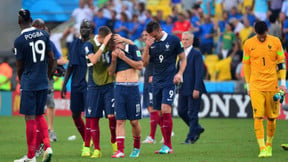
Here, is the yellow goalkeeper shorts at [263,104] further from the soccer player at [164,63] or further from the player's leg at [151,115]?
the player's leg at [151,115]

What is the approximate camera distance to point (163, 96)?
14.8m

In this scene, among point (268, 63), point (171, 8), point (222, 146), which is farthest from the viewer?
point (171, 8)

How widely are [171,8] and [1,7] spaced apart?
7128 millimetres

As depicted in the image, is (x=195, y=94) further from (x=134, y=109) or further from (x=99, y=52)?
(x=99, y=52)

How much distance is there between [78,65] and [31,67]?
2.93 meters

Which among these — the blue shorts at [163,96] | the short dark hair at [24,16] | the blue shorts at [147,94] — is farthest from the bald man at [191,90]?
the short dark hair at [24,16]

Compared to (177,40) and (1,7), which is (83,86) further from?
(1,7)

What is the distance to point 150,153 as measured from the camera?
48.5ft

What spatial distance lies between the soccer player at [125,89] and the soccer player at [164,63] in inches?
34.8

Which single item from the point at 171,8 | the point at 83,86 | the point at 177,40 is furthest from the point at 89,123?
the point at 171,8

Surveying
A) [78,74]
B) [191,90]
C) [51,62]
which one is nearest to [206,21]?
[191,90]

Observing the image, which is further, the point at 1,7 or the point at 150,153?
the point at 1,7

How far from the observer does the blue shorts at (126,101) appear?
45.3ft

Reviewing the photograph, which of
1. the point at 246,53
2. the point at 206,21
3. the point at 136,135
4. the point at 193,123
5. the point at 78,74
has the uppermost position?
the point at 206,21
